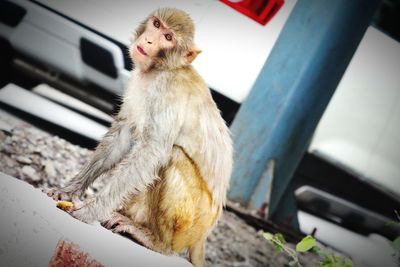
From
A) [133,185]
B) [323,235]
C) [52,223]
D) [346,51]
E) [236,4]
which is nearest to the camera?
[52,223]

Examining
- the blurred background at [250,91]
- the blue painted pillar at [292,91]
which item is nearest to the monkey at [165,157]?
the blurred background at [250,91]

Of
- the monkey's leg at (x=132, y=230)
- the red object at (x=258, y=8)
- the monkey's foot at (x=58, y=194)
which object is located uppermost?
the red object at (x=258, y=8)

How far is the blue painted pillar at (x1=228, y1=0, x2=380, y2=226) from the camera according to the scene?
3.54 metres

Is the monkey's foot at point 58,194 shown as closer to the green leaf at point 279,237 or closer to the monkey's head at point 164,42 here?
the monkey's head at point 164,42

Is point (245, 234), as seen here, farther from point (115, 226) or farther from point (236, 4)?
point (236, 4)

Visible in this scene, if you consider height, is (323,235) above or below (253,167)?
below

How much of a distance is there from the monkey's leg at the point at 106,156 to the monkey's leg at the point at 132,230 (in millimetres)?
357

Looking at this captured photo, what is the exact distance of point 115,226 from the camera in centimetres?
251

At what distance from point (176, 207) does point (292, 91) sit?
63.9 inches

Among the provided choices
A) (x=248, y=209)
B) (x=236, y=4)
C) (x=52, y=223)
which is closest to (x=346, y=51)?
(x=236, y=4)

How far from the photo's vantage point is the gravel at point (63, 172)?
3.28m

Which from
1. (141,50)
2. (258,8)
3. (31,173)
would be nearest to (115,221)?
(141,50)

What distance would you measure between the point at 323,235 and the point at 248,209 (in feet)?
2.94

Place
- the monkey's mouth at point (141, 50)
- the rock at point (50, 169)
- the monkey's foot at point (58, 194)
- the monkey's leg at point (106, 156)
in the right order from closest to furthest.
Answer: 1. the monkey's mouth at point (141, 50)
2. the monkey's foot at point (58, 194)
3. the monkey's leg at point (106, 156)
4. the rock at point (50, 169)
